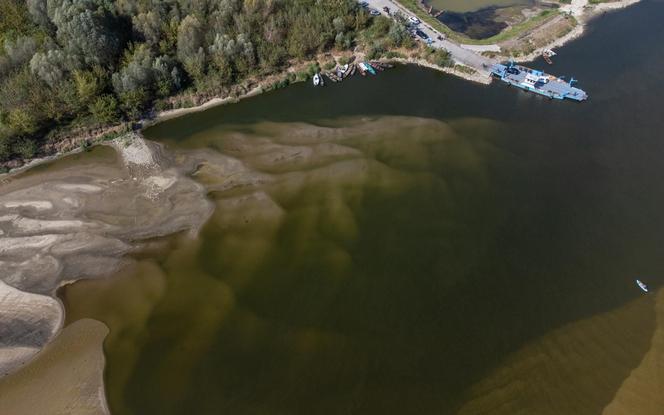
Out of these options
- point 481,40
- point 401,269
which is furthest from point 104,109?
point 481,40

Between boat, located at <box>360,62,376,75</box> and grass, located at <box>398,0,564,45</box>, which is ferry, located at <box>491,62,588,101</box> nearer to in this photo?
grass, located at <box>398,0,564,45</box>

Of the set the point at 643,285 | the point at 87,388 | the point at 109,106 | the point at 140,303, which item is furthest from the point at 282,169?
the point at 643,285

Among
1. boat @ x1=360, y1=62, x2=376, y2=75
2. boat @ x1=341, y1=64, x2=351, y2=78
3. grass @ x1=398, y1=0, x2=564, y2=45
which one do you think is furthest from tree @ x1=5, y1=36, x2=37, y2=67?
grass @ x1=398, y1=0, x2=564, y2=45

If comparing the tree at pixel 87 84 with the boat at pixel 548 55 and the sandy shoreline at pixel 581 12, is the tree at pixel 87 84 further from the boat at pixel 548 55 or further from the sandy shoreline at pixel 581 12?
the boat at pixel 548 55

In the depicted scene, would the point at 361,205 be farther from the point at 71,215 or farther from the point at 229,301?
Answer: the point at 71,215

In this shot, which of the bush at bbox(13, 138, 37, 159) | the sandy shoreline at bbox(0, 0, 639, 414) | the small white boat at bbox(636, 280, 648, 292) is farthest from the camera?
the bush at bbox(13, 138, 37, 159)

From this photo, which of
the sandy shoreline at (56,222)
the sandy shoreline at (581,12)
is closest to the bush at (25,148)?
the sandy shoreline at (56,222)
